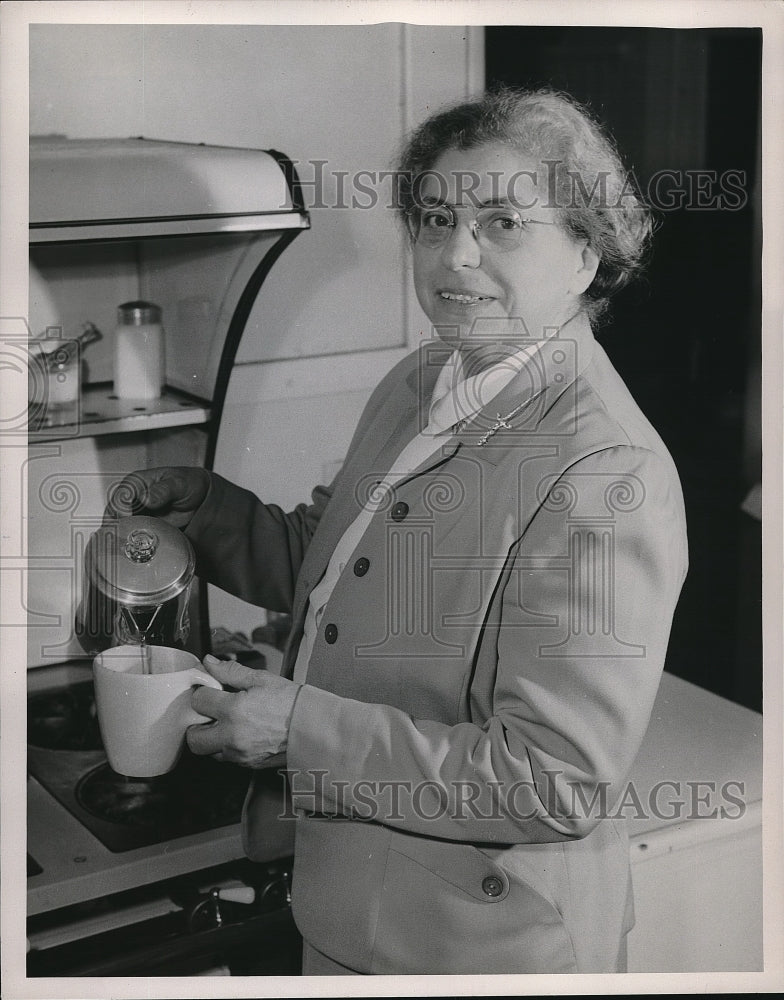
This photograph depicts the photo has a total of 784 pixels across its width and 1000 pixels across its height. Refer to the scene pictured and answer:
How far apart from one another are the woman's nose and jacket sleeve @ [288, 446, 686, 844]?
20 cm

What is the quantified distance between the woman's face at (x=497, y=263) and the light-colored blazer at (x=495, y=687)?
4 cm

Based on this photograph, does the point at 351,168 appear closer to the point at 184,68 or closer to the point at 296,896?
the point at 184,68

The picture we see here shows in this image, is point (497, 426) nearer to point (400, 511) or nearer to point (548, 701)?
point (400, 511)

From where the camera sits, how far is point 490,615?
1026mm

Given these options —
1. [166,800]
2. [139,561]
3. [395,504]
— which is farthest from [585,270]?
[166,800]

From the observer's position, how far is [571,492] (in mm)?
1015

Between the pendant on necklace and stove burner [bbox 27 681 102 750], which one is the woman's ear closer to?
the pendant on necklace

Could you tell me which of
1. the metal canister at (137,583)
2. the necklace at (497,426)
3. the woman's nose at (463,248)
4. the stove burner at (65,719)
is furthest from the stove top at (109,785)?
the woman's nose at (463,248)

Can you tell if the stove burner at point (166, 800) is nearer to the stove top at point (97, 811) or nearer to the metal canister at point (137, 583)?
the stove top at point (97, 811)

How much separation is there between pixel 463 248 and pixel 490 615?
32 cm

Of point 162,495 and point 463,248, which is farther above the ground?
point 463,248

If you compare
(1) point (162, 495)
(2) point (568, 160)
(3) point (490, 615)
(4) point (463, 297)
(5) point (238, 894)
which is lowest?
(5) point (238, 894)

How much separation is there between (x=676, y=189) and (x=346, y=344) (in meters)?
0.36

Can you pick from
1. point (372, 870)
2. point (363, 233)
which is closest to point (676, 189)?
point (363, 233)
